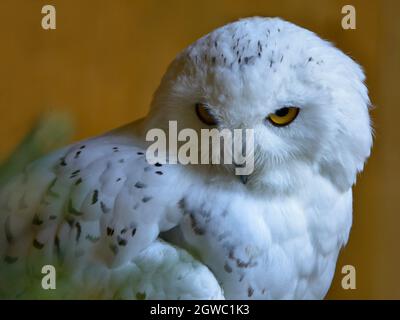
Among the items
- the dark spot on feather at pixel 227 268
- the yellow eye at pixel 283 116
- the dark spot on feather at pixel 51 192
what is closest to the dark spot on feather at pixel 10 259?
the dark spot on feather at pixel 51 192

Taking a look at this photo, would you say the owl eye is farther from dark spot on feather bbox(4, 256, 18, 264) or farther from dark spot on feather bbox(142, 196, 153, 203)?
dark spot on feather bbox(4, 256, 18, 264)

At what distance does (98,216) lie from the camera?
0.91 meters

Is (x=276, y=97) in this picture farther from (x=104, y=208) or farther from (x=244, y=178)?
(x=104, y=208)

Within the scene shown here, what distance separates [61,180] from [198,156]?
0.21 meters

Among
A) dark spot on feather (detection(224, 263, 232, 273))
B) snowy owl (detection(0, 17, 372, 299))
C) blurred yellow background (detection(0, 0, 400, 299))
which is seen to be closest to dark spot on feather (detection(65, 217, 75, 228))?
snowy owl (detection(0, 17, 372, 299))

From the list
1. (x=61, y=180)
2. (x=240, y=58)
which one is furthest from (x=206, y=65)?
(x=61, y=180)

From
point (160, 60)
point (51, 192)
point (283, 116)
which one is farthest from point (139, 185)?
point (160, 60)

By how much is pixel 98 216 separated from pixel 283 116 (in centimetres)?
30

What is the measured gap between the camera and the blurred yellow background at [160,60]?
4.29ft

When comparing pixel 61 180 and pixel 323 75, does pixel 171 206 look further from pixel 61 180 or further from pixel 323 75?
pixel 323 75

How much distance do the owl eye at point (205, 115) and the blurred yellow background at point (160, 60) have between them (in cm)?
43

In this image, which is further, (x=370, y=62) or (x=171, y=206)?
(x=370, y=62)

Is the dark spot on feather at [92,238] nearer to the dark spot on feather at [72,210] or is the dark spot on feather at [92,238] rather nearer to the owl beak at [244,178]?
the dark spot on feather at [72,210]
